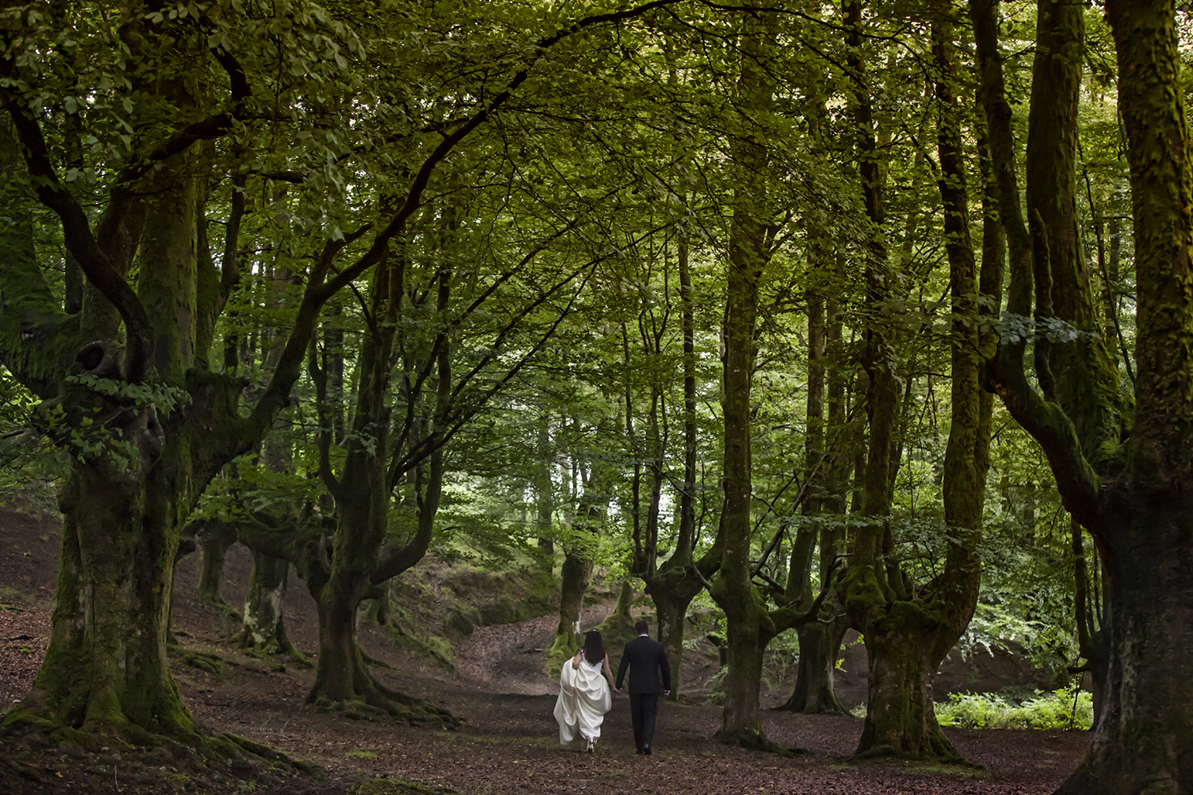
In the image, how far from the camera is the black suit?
11141 mm

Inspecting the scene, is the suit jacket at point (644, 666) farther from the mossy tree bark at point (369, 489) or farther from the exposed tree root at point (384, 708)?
the mossy tree bark at point (369, 489)

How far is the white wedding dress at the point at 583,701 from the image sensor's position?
37.6 feet

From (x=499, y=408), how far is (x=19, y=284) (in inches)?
320

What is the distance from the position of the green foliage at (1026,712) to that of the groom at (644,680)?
9903 millimetres

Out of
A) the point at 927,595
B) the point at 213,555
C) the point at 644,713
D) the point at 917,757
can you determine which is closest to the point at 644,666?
the point at 644,713

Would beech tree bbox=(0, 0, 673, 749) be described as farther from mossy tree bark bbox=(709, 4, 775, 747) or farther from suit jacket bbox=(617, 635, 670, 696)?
mossy tree bark bbox=(709, 4, 775, 747)

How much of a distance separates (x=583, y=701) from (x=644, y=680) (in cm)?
100

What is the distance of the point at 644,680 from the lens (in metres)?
11.1

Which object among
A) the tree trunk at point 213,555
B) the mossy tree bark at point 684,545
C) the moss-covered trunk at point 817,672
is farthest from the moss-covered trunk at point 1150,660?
the tree trunk at point 213,555

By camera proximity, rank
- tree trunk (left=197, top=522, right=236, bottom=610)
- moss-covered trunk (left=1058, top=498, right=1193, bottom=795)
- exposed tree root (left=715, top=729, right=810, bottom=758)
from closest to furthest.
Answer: moss-covered trunk (left=1058, top=498, right=1193, bottom=795), exposed tree root (left=715, top=729, right=810, bottom=758), tree trunk (left=197, top=522, right=236, bottom=610)

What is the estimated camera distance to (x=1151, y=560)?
19.3ft

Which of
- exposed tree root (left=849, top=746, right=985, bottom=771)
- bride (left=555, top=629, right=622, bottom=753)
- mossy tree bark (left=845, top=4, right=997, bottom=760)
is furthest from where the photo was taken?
bride (left=555, top=629, right=622, bottom=753)

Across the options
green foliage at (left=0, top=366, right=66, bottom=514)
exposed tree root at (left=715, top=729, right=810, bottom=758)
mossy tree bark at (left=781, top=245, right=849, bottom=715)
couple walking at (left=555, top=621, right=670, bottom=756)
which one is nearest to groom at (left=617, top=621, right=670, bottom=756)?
couple walking at (left=555, top=621, right=670, bottom=756)

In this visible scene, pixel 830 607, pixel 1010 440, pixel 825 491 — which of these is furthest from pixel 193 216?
pixel 1010 440
